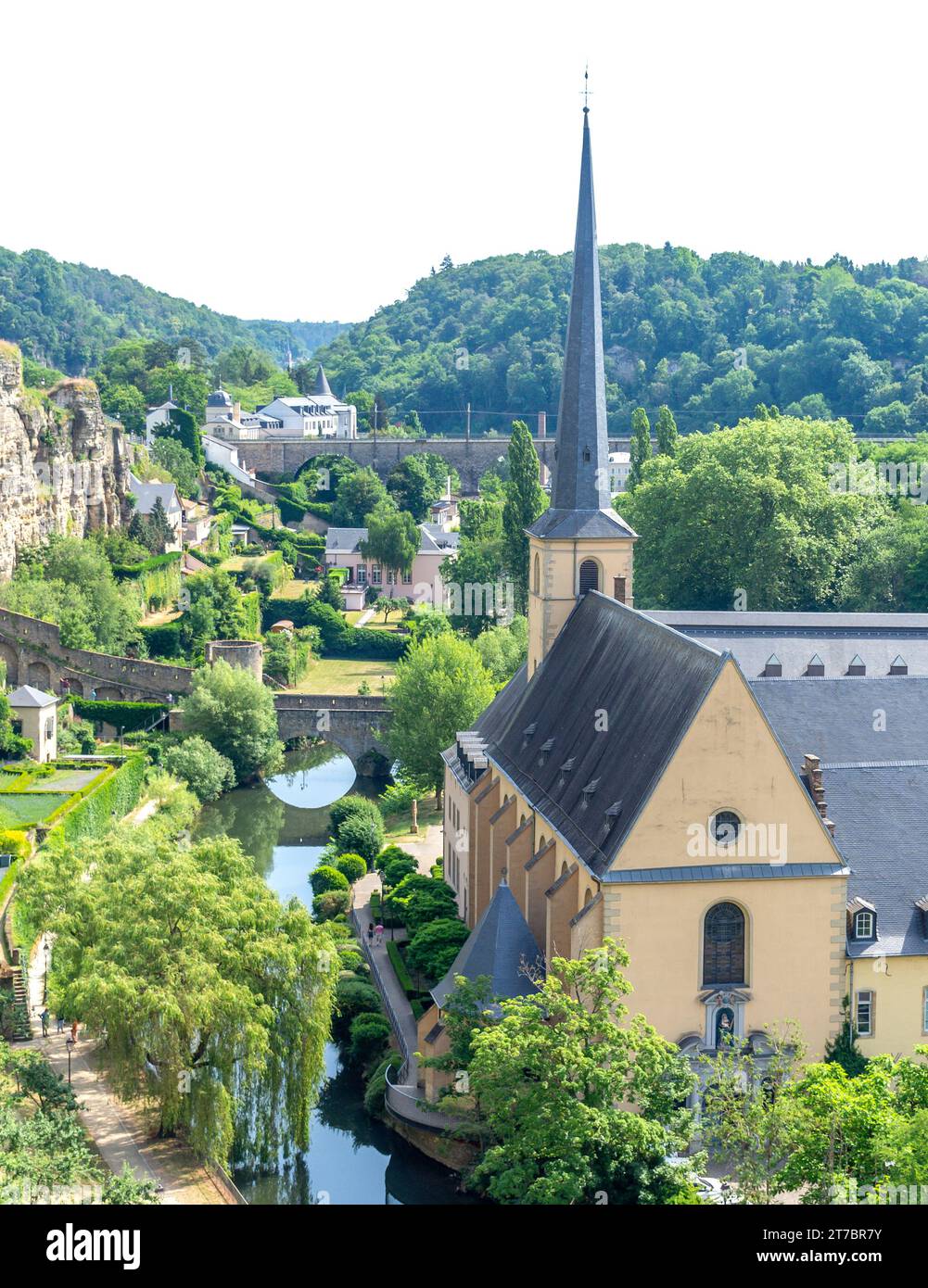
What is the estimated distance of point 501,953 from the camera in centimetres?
3638

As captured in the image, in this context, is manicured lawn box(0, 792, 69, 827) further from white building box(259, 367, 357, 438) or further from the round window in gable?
white building box(259, 367, 357, 438)

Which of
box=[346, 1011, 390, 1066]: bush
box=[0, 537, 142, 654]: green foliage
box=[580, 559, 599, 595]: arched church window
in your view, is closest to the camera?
box=[346, 1011, 390, 1066]: bush

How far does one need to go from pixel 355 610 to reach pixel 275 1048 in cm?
7341

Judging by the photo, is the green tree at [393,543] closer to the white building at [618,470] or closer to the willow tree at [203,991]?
the white building at [618,470]

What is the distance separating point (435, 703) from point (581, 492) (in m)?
17.9

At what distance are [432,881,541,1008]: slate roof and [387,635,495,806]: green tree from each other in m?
24.8

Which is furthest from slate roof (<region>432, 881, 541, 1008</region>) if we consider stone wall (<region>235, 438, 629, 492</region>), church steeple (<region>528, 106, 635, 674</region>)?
stone wall (<region>235, 438, 629, 492</region>)

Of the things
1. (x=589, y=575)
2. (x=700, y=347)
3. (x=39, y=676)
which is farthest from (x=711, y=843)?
(x=700, y=347)

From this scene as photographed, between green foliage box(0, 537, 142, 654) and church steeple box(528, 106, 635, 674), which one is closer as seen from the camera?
church steeple box(528, 106, 635, 674)

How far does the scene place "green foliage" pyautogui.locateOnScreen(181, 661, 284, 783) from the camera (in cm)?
7194

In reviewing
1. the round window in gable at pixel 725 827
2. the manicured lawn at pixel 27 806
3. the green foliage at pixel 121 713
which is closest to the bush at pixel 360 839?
the manicured lawn at pixel 27 806

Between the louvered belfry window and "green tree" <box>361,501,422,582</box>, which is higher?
"green tree" <box>361,501,422,582</box>

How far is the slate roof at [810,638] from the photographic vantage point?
52.5m
